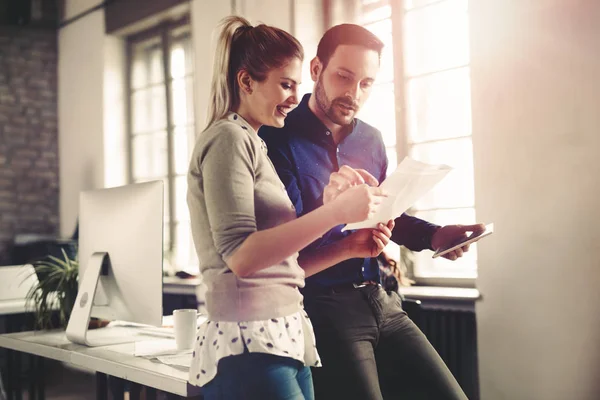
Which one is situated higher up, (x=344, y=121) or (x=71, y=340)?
(x=344, y=121)

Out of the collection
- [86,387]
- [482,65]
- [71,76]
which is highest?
[71,76]

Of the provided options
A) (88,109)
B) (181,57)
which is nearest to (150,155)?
Answer: (88,109)

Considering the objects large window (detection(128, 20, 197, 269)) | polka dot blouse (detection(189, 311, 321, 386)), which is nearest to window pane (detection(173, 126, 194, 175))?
large window (detection(128, 20, 197, 269))

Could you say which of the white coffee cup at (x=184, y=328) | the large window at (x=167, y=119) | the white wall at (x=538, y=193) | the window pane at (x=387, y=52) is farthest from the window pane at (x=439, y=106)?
the white coffee cup at (x=184, y=328)

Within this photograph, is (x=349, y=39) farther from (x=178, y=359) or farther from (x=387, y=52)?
(x=387, y=52)

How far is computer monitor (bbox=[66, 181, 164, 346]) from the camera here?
5.88ft

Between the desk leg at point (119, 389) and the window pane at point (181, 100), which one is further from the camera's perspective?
the window pane at point (181, 100)

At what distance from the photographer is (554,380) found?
266 cm

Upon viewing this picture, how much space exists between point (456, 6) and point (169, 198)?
2797mm

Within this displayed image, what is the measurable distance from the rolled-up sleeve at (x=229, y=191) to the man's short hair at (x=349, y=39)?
0.67 m

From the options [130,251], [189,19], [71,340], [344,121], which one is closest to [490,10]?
[344,121]

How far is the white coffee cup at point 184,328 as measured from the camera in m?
1.81

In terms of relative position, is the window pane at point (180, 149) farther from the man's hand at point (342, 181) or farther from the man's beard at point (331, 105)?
the man's hand at point (342, 181)

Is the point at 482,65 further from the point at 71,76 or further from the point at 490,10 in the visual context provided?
the point at 71,76
